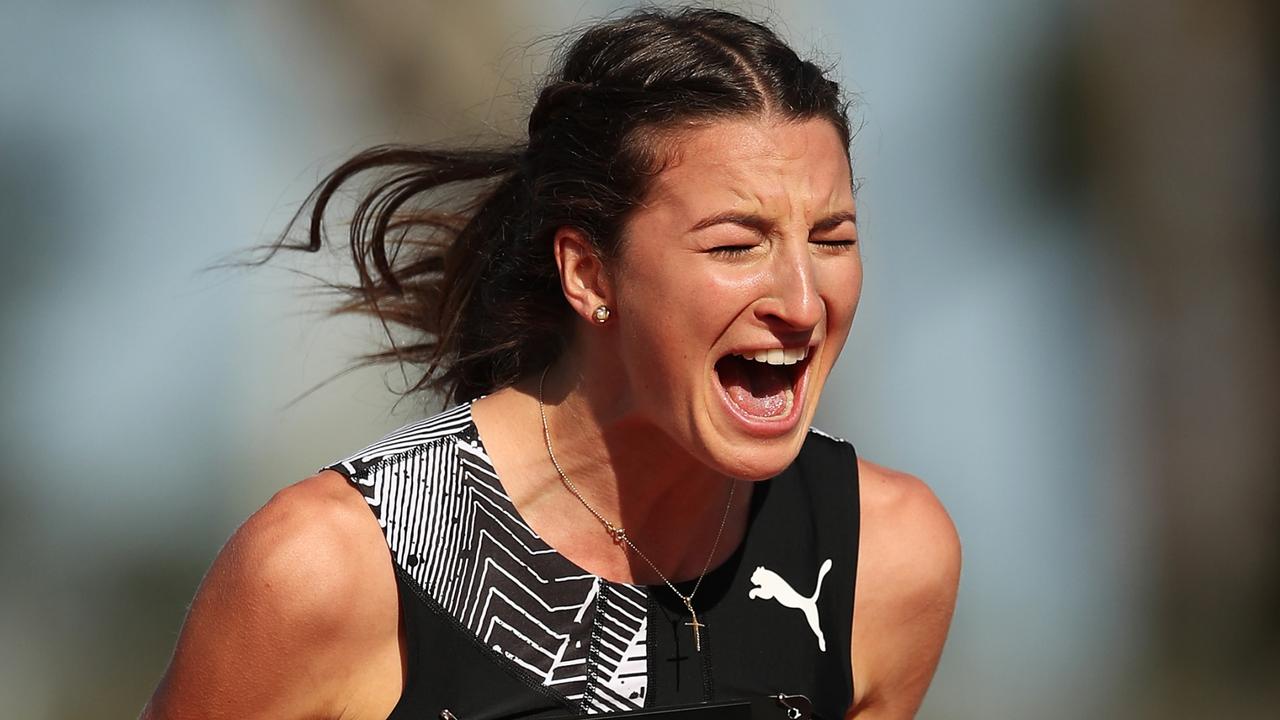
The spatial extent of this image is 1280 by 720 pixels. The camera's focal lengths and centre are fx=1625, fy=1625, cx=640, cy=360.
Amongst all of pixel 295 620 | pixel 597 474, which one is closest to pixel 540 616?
pixel 597 474

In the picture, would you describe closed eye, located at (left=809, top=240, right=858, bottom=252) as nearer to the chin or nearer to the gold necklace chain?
the chin

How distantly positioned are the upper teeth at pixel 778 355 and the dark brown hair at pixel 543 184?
238 millimetres

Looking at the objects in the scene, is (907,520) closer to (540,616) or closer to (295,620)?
(540,616)

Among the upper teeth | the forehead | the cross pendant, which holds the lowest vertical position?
the cross pendant

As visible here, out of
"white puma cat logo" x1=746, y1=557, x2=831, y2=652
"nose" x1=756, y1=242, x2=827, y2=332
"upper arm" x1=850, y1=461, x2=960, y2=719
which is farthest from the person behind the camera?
"upper arm" x1=850, y1=461, x2=960, y2=719

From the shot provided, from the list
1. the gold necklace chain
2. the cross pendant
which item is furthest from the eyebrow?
the cross pendant

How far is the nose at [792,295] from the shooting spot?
2059mm

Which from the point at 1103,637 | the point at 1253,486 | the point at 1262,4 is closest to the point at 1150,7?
the point at 1262,4

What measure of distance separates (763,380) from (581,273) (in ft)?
0.95

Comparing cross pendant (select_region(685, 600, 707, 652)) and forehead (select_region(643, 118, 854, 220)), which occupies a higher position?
forehead (select_region(643, 118, 854, 220))


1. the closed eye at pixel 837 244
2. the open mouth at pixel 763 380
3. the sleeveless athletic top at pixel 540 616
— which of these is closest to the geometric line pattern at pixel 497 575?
the sleeveless athletic top at pixel 540 616

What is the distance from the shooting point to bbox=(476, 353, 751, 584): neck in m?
2.28

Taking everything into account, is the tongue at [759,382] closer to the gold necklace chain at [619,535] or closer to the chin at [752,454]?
the chin at [752,454]

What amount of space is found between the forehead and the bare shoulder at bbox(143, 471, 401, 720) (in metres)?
0.59
